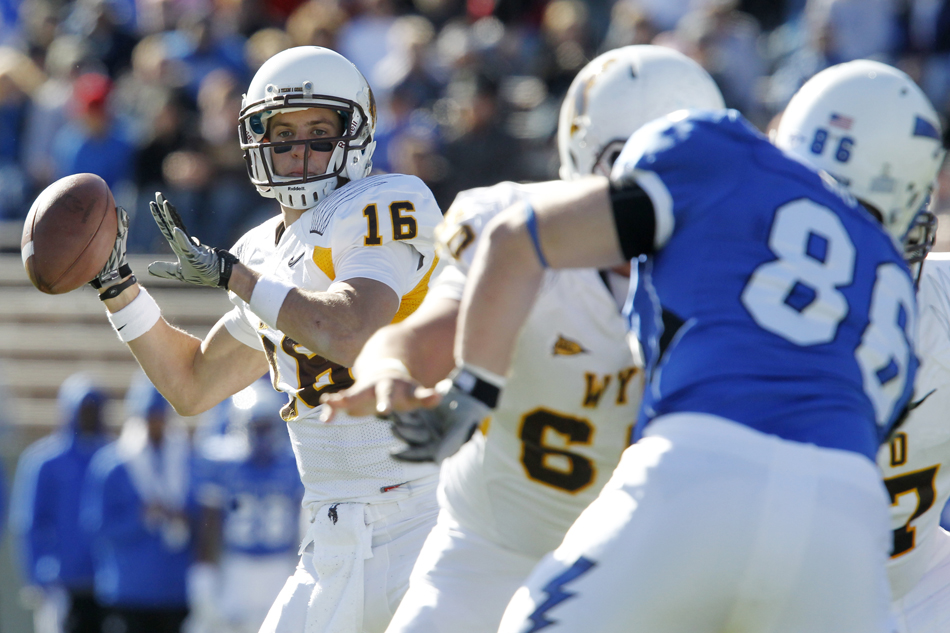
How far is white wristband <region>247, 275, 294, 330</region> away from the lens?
327 centimetres

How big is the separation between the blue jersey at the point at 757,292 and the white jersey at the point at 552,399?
0.98ft

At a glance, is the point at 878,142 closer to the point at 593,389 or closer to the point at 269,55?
the point at 593,389

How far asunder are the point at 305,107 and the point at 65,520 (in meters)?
5.14

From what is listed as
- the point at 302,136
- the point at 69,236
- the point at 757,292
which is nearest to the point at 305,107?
the point at 302,136

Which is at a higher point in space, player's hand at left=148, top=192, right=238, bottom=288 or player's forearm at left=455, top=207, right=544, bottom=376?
player's forearm at left=455, top=207, right=544, bottom=376

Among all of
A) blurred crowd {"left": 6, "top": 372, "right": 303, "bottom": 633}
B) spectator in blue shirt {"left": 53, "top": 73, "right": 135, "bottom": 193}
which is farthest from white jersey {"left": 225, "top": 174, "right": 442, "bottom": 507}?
spectator in blue shirt {"left": 53, "top": 73, "right": 135, "bottom": 193}

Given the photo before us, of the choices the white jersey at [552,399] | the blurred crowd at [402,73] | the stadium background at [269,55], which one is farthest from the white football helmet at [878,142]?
the blurred crowd at [402,73]

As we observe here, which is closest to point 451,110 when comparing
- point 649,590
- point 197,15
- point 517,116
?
point 517,116

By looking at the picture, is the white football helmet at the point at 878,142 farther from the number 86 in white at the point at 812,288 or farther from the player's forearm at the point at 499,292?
the player's forearm at the point at 499,292

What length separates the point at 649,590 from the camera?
2100 millimetres

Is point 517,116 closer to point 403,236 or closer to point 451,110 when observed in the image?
point 451,110

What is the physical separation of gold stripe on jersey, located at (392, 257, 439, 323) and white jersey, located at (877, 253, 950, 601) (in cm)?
134

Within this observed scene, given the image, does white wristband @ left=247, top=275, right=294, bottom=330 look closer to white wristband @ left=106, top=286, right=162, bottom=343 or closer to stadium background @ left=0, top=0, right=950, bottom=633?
white wristband @ left=106, top=286, right=162, bottom=343

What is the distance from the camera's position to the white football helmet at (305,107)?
3.75 m
